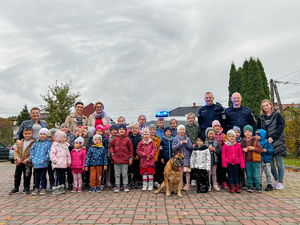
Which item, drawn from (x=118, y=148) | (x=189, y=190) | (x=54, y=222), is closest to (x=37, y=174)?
(x=118, y=148)

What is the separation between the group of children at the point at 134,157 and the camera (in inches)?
231

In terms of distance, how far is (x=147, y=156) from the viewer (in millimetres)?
6152

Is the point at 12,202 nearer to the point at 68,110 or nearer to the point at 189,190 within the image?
the point at 189,190

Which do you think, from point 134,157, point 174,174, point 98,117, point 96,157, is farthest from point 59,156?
point 174,174

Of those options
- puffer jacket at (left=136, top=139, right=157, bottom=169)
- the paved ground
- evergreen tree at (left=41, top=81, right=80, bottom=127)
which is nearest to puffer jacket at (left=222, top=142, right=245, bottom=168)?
the paved ground

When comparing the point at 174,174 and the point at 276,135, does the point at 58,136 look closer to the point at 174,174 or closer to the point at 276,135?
the point at 174,174

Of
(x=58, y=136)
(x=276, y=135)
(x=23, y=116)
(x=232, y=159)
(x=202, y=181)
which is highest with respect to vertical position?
(x=23, y=116)

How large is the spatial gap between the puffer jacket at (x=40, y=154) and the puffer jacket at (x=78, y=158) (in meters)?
0.65

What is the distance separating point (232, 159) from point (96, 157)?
3735mm

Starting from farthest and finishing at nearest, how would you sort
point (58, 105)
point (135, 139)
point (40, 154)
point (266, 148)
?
point (58, 105) < point (135, 139) < point (266, 148) < point (40, 154)

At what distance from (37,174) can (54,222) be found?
9.07ft

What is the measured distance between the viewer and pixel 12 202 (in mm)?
5039

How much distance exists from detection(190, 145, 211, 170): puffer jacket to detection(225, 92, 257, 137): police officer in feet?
4.47

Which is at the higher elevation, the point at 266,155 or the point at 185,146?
the point at 185,146
